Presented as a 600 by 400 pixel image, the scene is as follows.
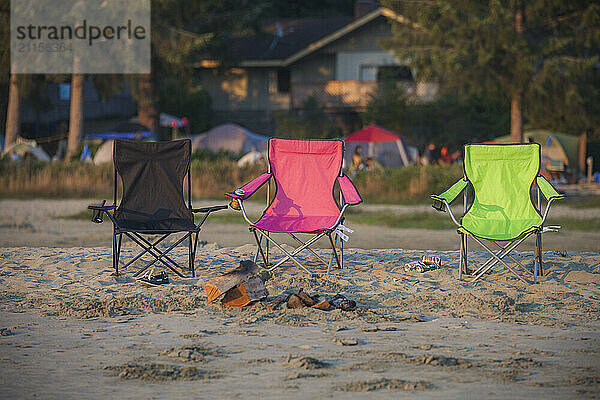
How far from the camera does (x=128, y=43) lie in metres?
20.9

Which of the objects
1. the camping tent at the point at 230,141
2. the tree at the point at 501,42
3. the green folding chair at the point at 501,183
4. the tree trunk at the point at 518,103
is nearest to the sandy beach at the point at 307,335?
the green folding chair at the point at 501,183

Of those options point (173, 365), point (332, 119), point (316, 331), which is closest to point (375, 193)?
point (316, 331)

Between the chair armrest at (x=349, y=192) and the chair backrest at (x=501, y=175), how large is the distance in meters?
0.89

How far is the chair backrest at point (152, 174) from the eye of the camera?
627 cm

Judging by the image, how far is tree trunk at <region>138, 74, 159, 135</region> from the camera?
22203 mm

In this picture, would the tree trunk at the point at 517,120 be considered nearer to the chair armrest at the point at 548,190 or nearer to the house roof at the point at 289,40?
the house roof at the point at 289,40

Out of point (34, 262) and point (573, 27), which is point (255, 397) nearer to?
point (34, 262)

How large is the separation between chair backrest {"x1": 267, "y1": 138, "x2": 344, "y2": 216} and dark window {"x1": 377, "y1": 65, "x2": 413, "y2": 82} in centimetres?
1840

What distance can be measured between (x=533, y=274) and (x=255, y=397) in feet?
10.4

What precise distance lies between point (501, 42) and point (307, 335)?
528 inches

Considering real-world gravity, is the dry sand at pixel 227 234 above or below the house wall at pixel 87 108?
below

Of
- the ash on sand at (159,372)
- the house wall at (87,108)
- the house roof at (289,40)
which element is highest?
the house roof at (289,40)

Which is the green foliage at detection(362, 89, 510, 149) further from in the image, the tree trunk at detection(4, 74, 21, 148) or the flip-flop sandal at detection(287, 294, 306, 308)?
the flip-flop sandal at detection(287, 294, 306, 308)

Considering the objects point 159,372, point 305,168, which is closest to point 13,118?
point 305,168
